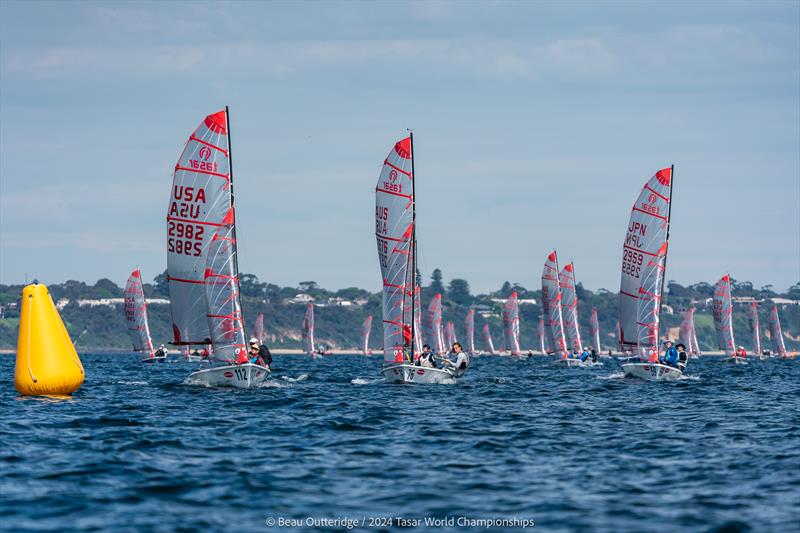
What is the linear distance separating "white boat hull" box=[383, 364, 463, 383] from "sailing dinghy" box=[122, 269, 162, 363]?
184 ft

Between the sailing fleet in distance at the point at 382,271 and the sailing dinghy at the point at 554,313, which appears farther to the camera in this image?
the sailing dinghy at the point at 554,313

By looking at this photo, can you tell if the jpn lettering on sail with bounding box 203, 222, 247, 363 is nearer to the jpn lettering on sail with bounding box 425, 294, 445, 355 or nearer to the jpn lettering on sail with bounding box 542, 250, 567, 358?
the jpn lettering on sail with bounding box 542, 250, 567, 358

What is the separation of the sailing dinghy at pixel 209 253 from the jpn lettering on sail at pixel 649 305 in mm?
20542

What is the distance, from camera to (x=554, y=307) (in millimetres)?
90625

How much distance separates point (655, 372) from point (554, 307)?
41.5 m

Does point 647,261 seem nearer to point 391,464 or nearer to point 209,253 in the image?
point 209,253

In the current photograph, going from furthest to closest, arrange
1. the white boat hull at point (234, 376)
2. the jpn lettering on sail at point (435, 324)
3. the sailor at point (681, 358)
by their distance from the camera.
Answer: the jpn lettering on sail at point (435, 324) → the sailor at point (681, 358) → the white boat hull at point (234, 376)

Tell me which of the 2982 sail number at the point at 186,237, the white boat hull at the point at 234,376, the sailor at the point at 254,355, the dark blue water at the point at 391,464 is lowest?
the dark blue water at the point at 391,464

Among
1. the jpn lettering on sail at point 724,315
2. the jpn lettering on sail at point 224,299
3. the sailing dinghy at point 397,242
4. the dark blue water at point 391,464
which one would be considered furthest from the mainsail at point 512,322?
the dark blue water at point 391,464

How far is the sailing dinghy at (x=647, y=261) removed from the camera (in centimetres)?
5175

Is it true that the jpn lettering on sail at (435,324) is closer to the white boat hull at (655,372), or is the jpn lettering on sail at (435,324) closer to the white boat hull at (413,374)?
the white boat hull at (655,372)

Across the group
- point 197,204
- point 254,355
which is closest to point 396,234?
point 254,355

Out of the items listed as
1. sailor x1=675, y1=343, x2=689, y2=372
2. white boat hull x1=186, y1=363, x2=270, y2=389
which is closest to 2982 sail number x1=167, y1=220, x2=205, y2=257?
white boat hull x1=186, y1=363, x2=270, y2=389

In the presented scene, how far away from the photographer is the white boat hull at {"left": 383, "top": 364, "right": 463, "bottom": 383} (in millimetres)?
42219
